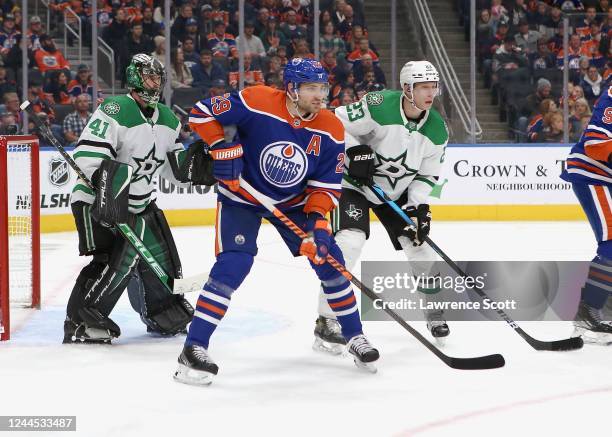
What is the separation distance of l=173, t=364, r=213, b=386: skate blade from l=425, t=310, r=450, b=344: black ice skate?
1.11m

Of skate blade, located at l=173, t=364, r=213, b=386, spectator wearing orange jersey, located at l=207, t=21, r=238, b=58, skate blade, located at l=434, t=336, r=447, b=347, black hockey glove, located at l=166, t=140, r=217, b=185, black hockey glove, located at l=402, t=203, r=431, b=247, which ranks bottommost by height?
skate blade, located at l=434, t=336, r=447, b=347

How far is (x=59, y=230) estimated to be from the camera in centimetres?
816

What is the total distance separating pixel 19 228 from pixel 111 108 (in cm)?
168

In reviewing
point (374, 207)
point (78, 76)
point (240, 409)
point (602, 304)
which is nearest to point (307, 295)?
point (374, 207)

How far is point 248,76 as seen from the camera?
9.06 meters

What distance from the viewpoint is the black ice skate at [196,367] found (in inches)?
132

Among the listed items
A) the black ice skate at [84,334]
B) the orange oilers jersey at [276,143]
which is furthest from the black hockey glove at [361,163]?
the black ice skate at [84,334]

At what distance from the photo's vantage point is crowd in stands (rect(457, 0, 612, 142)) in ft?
31.2

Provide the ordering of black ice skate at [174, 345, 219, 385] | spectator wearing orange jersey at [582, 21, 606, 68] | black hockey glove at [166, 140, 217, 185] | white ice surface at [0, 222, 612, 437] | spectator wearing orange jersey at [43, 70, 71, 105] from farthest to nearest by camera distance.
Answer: spectator wearing orange jersey at [582, 21, 606, 68] → spectator wearing orange jersey at [43, 70, 71, 105] → black hockey glove at [166, 140, 217, 185] → black ice skate at [174, 345, 219, 385] → white ice surface at [0, 222, 612, 437]

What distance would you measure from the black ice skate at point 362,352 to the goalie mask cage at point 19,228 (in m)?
1.48

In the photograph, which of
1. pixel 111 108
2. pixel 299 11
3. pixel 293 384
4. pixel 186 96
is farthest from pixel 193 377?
pixel 299 11

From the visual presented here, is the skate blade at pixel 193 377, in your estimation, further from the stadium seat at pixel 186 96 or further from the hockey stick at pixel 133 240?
the stadium seat at pixel 186 96

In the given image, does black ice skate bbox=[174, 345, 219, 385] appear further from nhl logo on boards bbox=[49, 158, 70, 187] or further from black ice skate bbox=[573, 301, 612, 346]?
nhl logo on boards bbox=[49, 158, 70, 187]

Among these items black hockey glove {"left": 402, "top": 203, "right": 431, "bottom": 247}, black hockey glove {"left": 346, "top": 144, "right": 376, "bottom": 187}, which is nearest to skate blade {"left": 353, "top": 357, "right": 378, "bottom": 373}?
black hockey glove {"left": 402, "top": 203, "right": 431, "bottom": 247}
